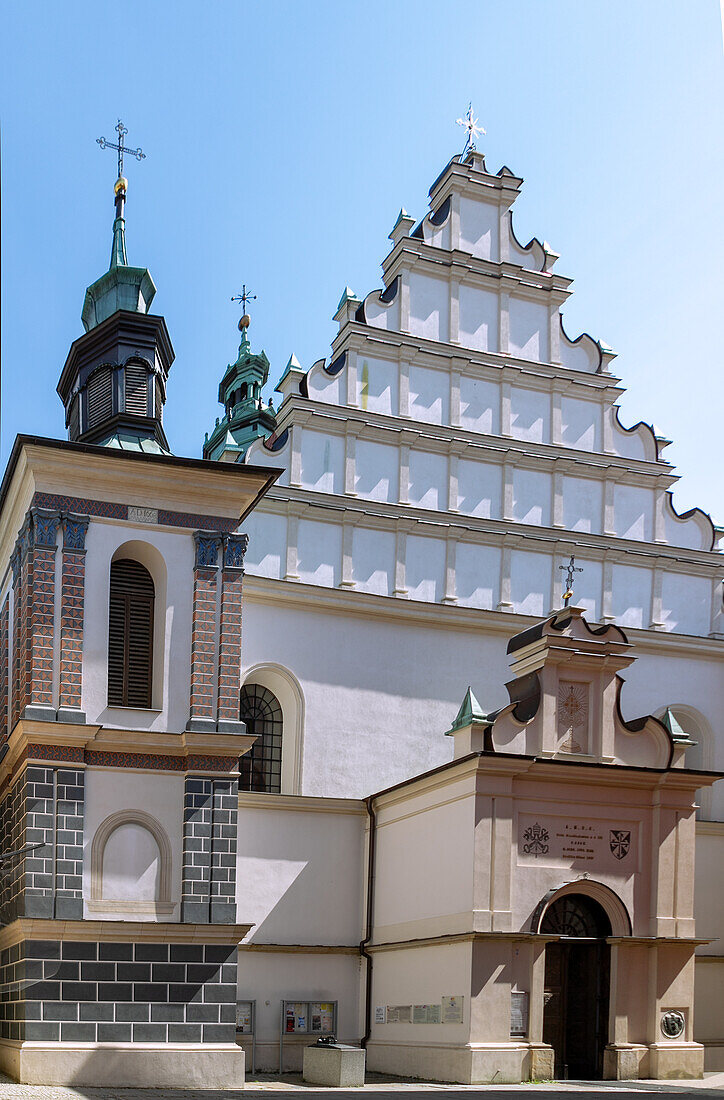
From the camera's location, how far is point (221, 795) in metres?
20.2

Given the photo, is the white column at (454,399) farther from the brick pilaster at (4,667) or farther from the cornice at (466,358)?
the brick pilaster at (4,667)

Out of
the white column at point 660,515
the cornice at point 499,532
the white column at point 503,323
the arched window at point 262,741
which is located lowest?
the arched window at point 262,741

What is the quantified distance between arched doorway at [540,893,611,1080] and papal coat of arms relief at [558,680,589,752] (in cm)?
252

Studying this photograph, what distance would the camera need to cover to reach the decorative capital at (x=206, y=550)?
20844 mm

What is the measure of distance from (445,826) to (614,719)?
3527mm

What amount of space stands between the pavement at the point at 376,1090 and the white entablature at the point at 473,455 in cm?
923

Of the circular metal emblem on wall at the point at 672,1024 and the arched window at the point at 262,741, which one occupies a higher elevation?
the arched window at the point at 262,741

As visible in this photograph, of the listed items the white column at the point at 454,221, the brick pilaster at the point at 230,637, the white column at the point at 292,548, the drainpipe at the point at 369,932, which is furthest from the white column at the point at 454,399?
the drainpipe at the point at 369,932

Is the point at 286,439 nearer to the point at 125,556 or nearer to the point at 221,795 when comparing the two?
the point at 125,556

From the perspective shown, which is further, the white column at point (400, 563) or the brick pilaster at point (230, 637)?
the white column at point (400, 563)

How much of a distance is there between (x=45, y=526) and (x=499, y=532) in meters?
10.6

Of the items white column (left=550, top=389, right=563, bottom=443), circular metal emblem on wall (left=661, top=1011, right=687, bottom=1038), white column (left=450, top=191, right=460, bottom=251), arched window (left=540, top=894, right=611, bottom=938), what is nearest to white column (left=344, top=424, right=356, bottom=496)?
white column (left=550, top=389, right=563, bottom=443)

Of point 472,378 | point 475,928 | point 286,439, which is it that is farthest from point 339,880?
point 472,378

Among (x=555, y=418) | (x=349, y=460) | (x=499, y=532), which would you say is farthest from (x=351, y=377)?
(x=555, y=418)
